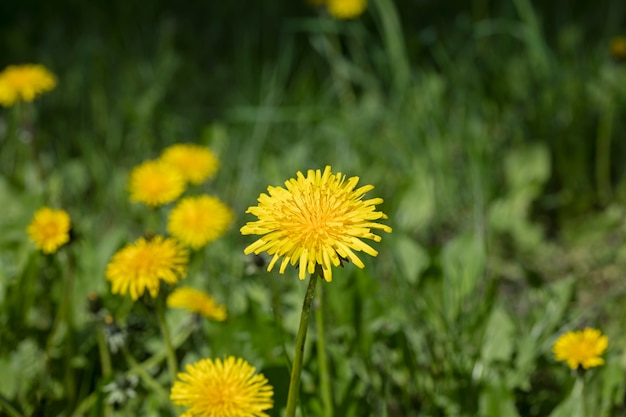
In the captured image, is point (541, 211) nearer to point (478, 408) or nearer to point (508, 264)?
point (508, 264)

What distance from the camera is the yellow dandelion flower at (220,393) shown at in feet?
3.45

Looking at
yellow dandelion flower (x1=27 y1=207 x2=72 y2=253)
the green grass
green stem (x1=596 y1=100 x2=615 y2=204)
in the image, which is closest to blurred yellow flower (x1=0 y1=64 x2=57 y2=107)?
the green grass

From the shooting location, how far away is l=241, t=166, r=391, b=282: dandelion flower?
0.94m

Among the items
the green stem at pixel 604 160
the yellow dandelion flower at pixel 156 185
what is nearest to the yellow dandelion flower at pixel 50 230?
the yellow dandelion flower at pixel 156 185

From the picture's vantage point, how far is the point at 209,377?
3.54ft

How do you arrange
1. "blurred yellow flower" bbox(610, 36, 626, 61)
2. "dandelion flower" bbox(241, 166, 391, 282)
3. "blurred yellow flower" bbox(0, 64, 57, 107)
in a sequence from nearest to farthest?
"dandelion flower" bbox(241, 166, 391, 282)
"blurred yellow flower" bbox(0, 64, 57, 107)
"blurred yellow flower" bbox(610, 36, 626, 61)

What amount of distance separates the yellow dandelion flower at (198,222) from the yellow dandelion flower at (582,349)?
0.66m

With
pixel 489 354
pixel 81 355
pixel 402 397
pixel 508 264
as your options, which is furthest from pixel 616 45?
pixel 81 355

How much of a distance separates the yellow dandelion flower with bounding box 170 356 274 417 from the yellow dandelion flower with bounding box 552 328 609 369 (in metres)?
0.45

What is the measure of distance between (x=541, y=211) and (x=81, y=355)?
4.30 ft

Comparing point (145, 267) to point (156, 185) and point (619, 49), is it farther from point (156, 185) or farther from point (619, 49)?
point (619, 49)

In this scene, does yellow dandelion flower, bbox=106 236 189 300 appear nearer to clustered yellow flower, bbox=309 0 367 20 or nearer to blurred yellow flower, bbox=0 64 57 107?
blurred yellow flower, bbox=0 64 57 107

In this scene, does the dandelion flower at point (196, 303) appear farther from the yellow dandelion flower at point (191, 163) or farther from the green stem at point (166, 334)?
the yellow dandelion flower at point (191, 163)

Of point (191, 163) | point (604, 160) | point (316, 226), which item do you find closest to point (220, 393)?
point (316, 226)
